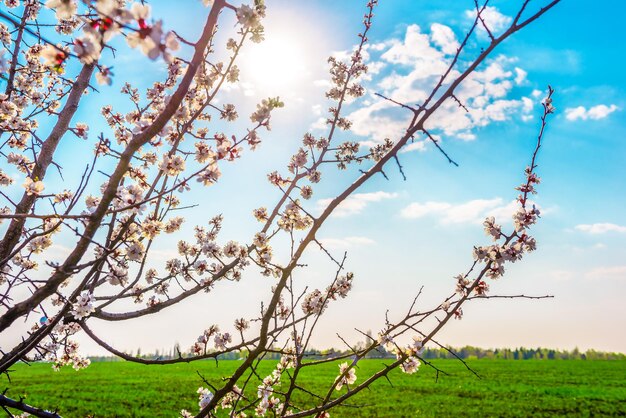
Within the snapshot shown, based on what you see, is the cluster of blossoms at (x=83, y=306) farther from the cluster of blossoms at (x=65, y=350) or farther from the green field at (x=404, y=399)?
the green field at (x=404, y=399)

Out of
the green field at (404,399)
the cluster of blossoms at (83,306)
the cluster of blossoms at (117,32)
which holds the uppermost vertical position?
the cluster of blossoms at (117,32)

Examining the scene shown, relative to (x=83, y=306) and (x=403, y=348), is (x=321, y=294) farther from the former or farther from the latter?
(x=83, y=306)

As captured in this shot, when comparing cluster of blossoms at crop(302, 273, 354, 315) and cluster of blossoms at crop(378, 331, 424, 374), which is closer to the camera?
cluster of blossoms at crop(378, 331, 424, 374)

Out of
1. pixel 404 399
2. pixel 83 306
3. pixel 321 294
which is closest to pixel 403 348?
pixel 321 294

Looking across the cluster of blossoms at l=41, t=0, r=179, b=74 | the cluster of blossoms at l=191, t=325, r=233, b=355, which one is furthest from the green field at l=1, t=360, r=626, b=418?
the cluster of blossoms at l=41, t=0, r=179, b=74

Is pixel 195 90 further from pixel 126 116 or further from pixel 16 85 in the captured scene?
pixel 16 85

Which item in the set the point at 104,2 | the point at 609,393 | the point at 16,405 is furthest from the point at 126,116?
the point at 609,393

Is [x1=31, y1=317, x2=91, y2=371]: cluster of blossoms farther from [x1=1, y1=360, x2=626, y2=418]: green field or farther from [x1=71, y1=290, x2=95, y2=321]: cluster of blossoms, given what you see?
[x1=1, y1=360, x2=626, y2=418]: green field

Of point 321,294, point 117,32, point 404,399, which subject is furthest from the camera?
point 404,399

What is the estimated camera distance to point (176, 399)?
Result: 18969mm

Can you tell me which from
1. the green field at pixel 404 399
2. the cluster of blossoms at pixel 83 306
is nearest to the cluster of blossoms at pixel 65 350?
the cluster of blossoms at pixel 83 306

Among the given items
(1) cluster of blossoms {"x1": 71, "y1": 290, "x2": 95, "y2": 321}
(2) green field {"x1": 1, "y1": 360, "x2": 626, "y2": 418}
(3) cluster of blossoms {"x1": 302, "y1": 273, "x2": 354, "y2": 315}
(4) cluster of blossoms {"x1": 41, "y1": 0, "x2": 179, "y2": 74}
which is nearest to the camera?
(4) cluster of blossoms {"x1": 41, "y1": 0, "x2": 179, "y2": 74}

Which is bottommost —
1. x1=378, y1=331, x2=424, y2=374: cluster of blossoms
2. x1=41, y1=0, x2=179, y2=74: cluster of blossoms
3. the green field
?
the green field

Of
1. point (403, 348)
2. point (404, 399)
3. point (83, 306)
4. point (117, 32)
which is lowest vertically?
point (404, 399)
